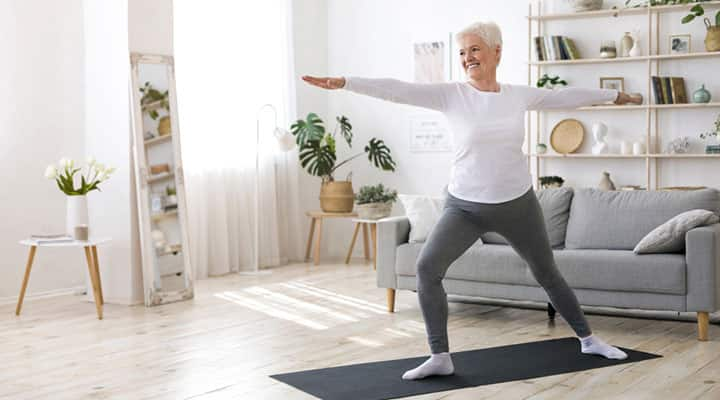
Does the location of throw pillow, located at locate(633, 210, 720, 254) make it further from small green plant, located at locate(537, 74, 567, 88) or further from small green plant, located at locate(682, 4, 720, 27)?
small green plant, located at locate(537, 74, 567, 88)

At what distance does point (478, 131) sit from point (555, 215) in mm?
1965

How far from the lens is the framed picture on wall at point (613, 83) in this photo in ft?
24.4

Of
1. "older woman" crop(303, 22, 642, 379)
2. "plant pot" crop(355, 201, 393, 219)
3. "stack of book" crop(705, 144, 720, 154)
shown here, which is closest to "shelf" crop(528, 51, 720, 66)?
"stack of book" crop(705, 144, 720, 154)

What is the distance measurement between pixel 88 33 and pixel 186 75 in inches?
47.9

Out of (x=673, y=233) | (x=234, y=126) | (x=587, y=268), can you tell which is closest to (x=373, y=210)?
(x=234, y=126)

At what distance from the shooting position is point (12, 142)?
6031 millimetres

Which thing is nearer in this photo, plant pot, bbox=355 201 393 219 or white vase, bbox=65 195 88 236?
white vase, bbox=65 195 88 236

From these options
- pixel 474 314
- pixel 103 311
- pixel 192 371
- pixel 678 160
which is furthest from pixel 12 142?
pixel 678 160

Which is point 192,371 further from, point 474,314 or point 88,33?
point 88,33

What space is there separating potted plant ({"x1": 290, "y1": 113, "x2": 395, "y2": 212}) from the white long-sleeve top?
4.33 meters

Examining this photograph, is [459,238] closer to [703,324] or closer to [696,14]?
[703,324]

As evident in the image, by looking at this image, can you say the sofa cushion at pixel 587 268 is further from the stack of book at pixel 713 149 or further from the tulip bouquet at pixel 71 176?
the stack of book at pixel 713 149

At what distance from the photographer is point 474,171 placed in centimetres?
360

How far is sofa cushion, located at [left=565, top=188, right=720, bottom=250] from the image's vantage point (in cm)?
497
